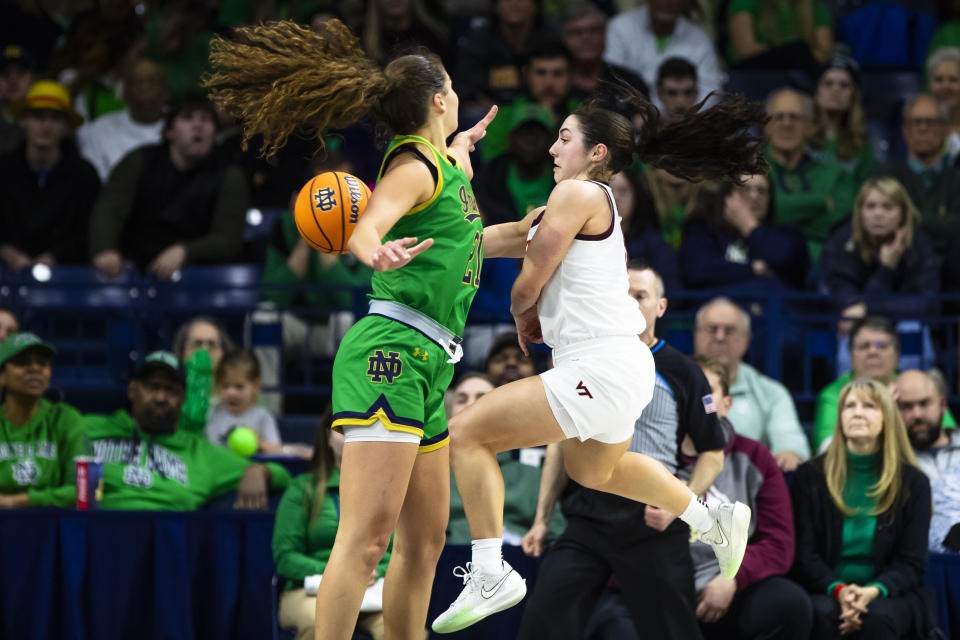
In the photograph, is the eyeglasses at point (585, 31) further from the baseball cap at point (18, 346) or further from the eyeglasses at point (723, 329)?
the baseball cap at point (18, 346)

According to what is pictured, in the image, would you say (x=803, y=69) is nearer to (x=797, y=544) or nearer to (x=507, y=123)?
(x=507, y=123)

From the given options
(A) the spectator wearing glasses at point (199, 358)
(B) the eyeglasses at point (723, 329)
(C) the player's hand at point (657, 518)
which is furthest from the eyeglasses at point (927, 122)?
(A) the spectator wearing glasses at point (199, 358)

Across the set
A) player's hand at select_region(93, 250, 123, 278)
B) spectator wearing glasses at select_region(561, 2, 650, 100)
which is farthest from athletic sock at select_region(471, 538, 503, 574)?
spectator wearing glasses at select_region(561, 2, 650, 100)

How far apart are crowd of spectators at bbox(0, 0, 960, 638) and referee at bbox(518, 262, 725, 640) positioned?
11 millimetres

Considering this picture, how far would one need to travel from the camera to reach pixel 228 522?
5.89m

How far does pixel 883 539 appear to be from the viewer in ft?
18.4

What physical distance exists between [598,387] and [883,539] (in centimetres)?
224

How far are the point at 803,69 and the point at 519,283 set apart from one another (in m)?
6.00

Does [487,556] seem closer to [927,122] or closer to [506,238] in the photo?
[506,238]

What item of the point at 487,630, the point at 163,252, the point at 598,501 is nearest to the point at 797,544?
the point at 598,501

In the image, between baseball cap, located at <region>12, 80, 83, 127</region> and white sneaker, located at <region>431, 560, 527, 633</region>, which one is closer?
white sneaker, located at <region>431, 560, 527, 633</region>

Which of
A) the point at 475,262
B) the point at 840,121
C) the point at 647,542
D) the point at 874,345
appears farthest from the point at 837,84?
the point at 475,262

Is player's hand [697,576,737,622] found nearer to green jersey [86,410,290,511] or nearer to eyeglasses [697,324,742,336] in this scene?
eyeglasses [697,324,742,336]

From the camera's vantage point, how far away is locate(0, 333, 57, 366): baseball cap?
639 centimetres
